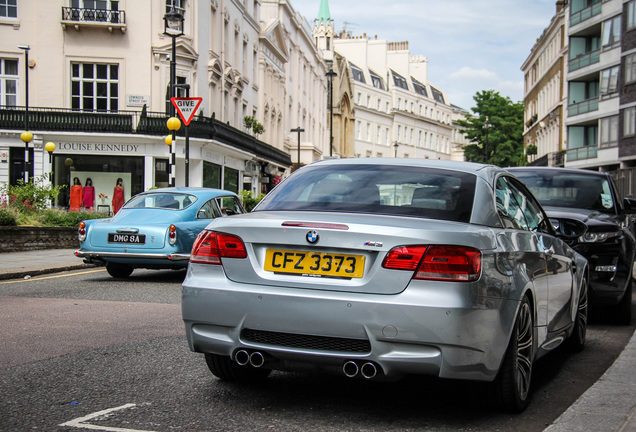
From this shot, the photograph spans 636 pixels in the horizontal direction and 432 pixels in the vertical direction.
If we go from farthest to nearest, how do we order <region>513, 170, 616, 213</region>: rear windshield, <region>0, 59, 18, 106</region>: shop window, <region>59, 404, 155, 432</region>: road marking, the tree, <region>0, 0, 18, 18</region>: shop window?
the tree, <region>0, 0, 18, 18</region>: shop window, <region>0, 59, 18, 106</region>: shop window, <region>513, 170, 616, 213</region>: rear windshield, <region>59, 404, 155, 432</region>: road marking

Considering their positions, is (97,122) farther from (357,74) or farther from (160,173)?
(357,74)

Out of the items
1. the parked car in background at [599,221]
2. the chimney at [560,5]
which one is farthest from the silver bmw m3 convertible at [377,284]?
the chimney at [560,5]

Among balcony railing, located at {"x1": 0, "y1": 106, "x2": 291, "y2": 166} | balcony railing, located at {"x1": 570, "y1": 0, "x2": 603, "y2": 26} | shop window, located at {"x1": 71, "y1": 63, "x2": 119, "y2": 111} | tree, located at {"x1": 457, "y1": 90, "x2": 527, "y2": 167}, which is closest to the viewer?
balcony railing, located at {"x1": 0, "y1": 106, "x2": 291, "y2": 166}

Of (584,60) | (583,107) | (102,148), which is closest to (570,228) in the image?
(102,148)

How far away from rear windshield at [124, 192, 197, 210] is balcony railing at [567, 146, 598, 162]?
44.2 meters

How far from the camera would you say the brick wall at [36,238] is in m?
18.6

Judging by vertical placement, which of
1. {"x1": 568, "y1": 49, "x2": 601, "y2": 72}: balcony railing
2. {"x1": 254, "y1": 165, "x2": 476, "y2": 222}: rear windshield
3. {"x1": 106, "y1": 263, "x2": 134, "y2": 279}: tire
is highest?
{"x1": 568, "y1": 49, "x2": 601, "y2": 72}: balcony railing

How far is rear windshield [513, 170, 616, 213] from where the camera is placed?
9.56 metres

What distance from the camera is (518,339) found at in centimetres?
459

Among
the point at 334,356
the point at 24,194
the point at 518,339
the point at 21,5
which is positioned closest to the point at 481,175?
the point at 518,339

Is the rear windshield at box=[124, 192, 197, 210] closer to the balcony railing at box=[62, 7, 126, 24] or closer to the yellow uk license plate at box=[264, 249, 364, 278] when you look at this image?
the yellow uk license plate at box=[264, 249, 364, 278]

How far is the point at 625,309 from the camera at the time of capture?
8.50 metres

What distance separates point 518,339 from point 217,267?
72.1 inches

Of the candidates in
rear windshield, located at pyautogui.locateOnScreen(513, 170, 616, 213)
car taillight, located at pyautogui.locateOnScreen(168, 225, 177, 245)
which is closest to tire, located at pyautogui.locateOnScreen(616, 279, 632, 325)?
rear windshield, located at pyautogui.locateOnScreen(513, 170, 616, 213)
